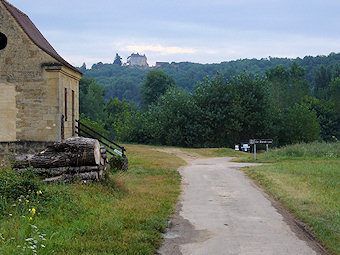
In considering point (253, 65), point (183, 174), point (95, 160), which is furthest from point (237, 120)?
point (253, 65)

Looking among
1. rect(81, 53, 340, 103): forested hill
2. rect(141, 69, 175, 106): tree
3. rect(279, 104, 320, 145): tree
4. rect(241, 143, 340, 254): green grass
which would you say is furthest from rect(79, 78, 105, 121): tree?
rect(241, 143, 340, 254): green grass

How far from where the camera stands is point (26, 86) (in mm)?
16922

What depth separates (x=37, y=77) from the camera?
55.3ft

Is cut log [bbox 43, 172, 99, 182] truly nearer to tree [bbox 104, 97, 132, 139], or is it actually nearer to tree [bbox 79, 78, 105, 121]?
tree [bbox 79, 78, 105, 121]

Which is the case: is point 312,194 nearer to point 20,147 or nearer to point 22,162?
point 22,162

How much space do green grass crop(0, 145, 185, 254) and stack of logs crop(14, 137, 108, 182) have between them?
595 mm

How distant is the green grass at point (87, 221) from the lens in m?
6.77

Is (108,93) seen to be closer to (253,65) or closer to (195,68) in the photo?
(195,68)

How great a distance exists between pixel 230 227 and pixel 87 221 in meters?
3.14

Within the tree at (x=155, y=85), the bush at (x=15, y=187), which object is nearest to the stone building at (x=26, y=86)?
the bush at (x=15, y=187)

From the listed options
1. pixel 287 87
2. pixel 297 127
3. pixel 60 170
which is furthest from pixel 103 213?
pixel 287 87

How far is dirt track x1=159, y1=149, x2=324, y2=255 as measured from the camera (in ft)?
24.2

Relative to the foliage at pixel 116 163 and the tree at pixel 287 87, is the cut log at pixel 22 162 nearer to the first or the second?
the foliage at pixel 116 163

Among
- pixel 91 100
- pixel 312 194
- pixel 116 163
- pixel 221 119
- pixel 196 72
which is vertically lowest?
pixel 312 194
